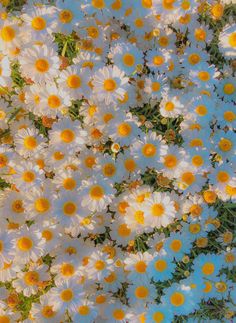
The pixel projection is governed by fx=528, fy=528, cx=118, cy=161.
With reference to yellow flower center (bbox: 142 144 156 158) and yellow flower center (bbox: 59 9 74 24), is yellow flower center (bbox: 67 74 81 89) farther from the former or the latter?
yellow flower center (bbox: 142 144 156 158)

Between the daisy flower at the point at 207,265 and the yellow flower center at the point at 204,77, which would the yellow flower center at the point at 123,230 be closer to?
the daisy flower at the point at 207,265

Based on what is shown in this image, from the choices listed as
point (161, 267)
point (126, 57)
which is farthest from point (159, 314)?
point (126, 57)

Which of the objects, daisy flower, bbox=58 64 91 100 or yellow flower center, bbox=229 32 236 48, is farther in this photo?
yellow flower center, bbox=229 32 236 48

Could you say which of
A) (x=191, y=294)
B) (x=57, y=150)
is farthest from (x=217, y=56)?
(x=191, y=294)

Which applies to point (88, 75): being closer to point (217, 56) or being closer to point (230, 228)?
point (217, 56)

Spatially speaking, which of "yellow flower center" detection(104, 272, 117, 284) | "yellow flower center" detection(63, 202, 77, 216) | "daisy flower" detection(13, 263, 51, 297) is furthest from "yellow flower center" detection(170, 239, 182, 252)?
"daisy flower" detection(13, 263, 51, 297)

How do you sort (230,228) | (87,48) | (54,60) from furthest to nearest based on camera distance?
(230,228), (87,48), (54,60)

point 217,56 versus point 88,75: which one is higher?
point 217,56

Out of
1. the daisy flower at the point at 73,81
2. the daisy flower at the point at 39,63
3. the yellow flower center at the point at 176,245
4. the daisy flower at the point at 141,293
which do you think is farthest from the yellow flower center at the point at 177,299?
the daisy flower at the point at 39,63

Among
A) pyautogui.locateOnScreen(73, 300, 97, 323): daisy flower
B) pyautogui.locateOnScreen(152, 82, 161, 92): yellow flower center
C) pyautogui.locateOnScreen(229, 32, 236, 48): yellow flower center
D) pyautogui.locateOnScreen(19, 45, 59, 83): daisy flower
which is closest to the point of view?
pyautogui.locateOnScreen(19, 45, 59, 83): daisy flower
